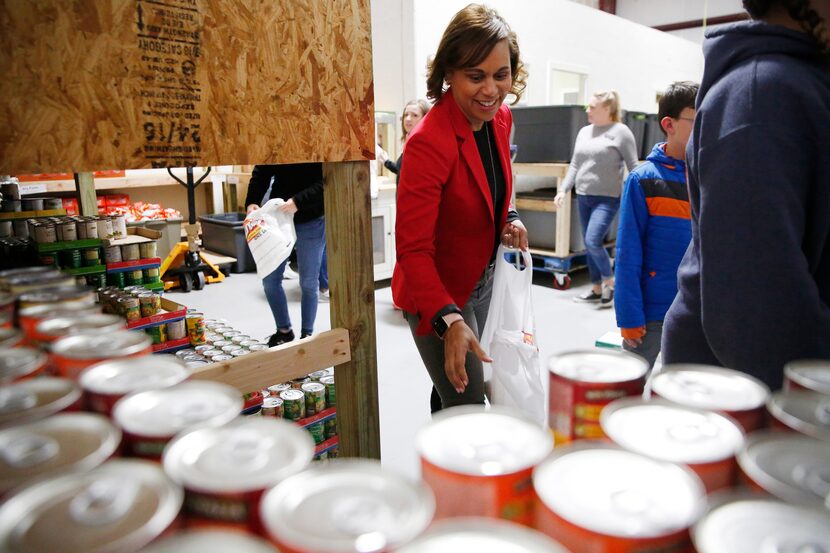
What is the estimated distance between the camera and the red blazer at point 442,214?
56.8 inches

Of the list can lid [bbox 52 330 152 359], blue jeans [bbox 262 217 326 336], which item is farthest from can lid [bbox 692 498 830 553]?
blue jeans [bbox 262 217 326 336]

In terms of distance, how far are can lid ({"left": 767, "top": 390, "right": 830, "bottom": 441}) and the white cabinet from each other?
4565 millimetres

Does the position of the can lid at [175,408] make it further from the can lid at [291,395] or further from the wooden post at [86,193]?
the wooden post at [86,193]

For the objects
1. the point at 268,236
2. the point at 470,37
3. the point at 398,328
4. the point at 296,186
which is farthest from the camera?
the point at 398,328

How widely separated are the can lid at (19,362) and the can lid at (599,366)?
0.59m

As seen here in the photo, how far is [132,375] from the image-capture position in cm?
68

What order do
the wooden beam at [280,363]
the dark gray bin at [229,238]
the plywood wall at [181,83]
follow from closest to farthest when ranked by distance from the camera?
the plywood wall at [181,83], the wooden beam at [280,363], the dark gray bin at [229,238]

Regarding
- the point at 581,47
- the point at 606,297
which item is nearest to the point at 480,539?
the point at 606,297

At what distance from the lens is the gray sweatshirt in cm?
456

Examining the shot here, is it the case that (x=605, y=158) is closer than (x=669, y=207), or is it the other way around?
(x=669, y=207)

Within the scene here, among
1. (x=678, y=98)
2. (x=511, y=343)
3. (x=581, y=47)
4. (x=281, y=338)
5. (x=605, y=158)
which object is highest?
(x=581, y=47)

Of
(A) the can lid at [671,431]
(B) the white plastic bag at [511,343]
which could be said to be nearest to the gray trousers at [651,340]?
(B) the white plastic bag at [511,343]

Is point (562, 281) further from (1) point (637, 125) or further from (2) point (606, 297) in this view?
(1) point (637, 125)

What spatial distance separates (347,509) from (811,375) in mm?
501
